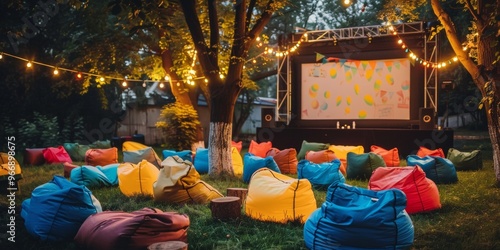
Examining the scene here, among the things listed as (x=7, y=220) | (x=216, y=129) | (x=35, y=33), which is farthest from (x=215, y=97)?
(x=35, y=33)

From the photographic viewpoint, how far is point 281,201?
4648 millimetres

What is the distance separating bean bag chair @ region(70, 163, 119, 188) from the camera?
7055mm

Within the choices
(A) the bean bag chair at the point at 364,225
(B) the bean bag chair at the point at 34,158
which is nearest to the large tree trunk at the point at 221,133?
(A) the bean bag chair at the point at 364,225

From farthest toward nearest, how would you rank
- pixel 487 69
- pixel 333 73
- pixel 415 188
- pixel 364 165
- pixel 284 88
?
pixel 284 88, pixel 333 73, pixel 364 165, pixel 487 69, pixel 415 188

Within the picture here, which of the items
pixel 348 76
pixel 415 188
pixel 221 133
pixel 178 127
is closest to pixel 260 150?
pixel 178 127

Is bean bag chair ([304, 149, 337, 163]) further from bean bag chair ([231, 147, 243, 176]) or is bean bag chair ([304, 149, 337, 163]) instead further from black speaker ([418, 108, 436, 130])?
black speaker ([418, 108, 436, 130])

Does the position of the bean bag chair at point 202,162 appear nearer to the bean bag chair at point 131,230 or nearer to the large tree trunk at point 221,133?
the large tree trunk at point 221,133

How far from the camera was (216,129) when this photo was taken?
8281 mm

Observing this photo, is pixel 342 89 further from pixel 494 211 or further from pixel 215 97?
pixel 494 211

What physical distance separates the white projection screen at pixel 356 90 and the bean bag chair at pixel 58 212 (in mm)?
10664

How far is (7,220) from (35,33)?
12.1 m

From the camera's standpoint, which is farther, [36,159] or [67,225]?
[36,159]

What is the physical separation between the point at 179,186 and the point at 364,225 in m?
2.78

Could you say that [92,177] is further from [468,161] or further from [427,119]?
[427,119]
